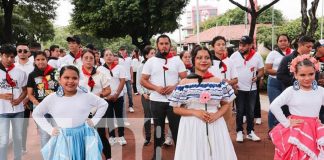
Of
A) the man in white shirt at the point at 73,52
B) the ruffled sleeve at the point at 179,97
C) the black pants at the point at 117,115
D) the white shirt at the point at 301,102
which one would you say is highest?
the man in white shirt at the point at 73,52

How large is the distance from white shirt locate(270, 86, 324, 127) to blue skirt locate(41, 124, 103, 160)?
209cm

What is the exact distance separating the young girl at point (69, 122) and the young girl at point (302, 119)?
2.11 metres

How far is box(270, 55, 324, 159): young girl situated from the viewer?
13.8 feet

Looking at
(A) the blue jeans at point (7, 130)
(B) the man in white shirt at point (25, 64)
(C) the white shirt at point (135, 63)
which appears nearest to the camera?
(A) the blue jeans at point (7, 130)

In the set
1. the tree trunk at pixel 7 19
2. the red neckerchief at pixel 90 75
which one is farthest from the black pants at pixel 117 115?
the tree trunk at pixel 7 19

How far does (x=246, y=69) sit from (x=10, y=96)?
13.4ft

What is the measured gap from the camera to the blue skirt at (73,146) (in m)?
4.15

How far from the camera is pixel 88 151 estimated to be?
166 inches

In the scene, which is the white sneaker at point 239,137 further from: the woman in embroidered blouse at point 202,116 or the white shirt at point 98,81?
the woman in embroidered blouse at point 202,116

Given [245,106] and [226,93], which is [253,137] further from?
[226,93]

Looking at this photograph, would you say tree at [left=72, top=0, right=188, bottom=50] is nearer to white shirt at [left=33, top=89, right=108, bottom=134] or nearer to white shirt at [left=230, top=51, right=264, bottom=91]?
white shirt at [left=230, top=51, right=264, bottom=91]

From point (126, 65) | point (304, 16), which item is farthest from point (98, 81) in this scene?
point (304, 16)

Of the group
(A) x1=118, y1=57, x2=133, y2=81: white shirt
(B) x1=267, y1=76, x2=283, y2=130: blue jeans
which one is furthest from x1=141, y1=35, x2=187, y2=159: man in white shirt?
(A) x1=118, y1=57, x2=133, y2=81: white shirt

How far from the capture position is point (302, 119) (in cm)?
430
